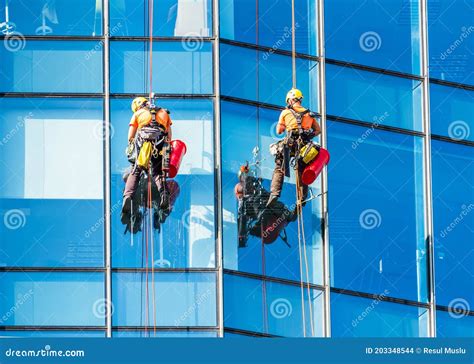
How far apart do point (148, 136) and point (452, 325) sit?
5.50 meters

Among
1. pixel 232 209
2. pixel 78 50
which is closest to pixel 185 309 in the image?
pixel 232 209

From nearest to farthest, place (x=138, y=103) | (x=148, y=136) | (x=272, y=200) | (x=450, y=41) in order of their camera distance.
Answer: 1. (x=148, y=136)
2. (x=138, y=103)
3. (x=272, y=200)
4. (x=450, y=41)

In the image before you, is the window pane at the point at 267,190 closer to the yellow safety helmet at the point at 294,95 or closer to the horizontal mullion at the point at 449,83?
the yellow safety helmet at the point at 294,95

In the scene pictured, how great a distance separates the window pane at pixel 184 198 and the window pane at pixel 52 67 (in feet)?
2.09

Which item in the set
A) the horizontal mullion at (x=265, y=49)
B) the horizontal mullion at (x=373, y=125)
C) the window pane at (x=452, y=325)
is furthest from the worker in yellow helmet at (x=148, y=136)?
the window pane at (x=452, y=325)

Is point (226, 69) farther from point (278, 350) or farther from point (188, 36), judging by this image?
point (278, 350)

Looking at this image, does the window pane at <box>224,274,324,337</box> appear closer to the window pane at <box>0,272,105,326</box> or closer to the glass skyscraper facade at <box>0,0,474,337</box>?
the glass skyscraper facade at <box>0,0,474,337</box>

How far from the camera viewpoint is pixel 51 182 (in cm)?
4188

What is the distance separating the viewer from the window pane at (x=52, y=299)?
41.0m

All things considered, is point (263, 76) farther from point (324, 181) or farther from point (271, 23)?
point (324, 181)

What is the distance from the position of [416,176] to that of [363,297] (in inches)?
84.1

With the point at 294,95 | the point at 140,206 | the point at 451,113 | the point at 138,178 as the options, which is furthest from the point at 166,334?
the point at 451,113

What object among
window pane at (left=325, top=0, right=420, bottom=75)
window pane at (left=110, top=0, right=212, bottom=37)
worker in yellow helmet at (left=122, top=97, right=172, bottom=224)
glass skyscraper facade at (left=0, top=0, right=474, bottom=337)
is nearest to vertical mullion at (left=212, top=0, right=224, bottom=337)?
glass skyscraper facade at (left=0, top=0, right=474, bottom=337)

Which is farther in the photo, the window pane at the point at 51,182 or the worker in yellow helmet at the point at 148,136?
the window pane at the point at 51,182
